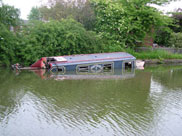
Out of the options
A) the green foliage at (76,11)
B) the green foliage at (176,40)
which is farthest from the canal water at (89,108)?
the green foliage at (176,40)

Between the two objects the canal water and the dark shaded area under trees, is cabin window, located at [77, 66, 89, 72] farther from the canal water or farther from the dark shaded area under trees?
the canal water

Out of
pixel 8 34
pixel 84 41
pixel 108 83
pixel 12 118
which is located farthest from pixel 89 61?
pixel 12 118

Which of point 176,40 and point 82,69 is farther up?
point 176,40

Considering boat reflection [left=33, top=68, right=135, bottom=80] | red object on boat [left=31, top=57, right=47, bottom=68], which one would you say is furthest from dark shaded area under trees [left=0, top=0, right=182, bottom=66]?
boat reflection [left=33, top=68, right=135, bottom=80]

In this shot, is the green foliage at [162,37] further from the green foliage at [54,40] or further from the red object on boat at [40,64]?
the red object on boat at [40,64]

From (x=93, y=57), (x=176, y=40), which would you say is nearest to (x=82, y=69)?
(x=93, y=57)

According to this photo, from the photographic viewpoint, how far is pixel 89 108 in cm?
1069

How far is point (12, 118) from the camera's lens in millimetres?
9383

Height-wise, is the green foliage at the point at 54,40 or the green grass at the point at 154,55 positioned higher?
the green foliage at the point at 54,40

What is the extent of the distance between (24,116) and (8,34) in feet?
51.9

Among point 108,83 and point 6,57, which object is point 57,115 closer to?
point 108,83

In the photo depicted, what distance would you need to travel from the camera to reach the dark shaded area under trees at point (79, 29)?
24.3 m

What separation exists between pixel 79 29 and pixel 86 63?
18.3 feet

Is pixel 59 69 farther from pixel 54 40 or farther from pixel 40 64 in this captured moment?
pixel 54 40
